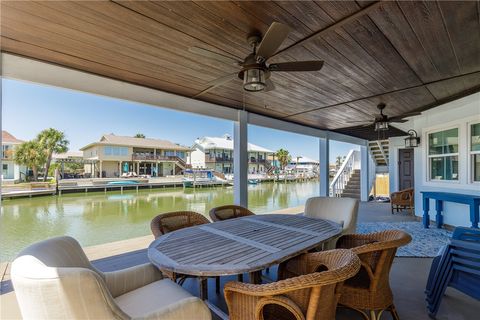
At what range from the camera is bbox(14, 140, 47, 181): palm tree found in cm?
1694

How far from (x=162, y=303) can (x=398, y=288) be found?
8.25ft

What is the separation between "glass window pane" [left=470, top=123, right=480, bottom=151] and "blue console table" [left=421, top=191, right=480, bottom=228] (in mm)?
917

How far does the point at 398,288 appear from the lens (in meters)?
2.68

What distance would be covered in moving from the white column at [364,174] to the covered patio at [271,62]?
14.0ft

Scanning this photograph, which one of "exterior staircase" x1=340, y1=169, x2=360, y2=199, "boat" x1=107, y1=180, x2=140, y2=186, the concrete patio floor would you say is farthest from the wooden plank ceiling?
"boat" x1=107, y1=180, x2=140, y2=186

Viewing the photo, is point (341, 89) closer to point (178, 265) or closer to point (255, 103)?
point (255, 103)

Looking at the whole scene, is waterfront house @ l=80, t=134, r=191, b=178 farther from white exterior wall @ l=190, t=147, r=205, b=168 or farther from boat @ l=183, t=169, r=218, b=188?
boat @ l=183, t=169, r=218, b=188

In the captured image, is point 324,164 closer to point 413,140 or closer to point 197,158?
point 413,140

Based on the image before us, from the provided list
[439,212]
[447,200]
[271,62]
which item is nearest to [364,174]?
[439,212]

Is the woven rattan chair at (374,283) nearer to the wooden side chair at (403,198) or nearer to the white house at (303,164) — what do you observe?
the wooden side chair at (403,198)

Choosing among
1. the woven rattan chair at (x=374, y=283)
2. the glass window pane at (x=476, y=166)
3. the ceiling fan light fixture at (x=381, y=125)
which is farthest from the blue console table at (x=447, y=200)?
the woven rattan chair at (x=374, y=283)

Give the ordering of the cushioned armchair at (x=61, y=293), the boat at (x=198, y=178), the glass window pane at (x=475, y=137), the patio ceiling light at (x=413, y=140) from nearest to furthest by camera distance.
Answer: the cushioned armchair at (x=61, y=293) → the glass window pane at (x=475, y=137) → the patio ceiling light at (x=413, y=140) → the boat at (x=198, y=178)

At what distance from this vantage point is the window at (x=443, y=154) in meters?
5.09

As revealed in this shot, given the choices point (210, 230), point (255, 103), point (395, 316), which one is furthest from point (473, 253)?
point (255, 103)
